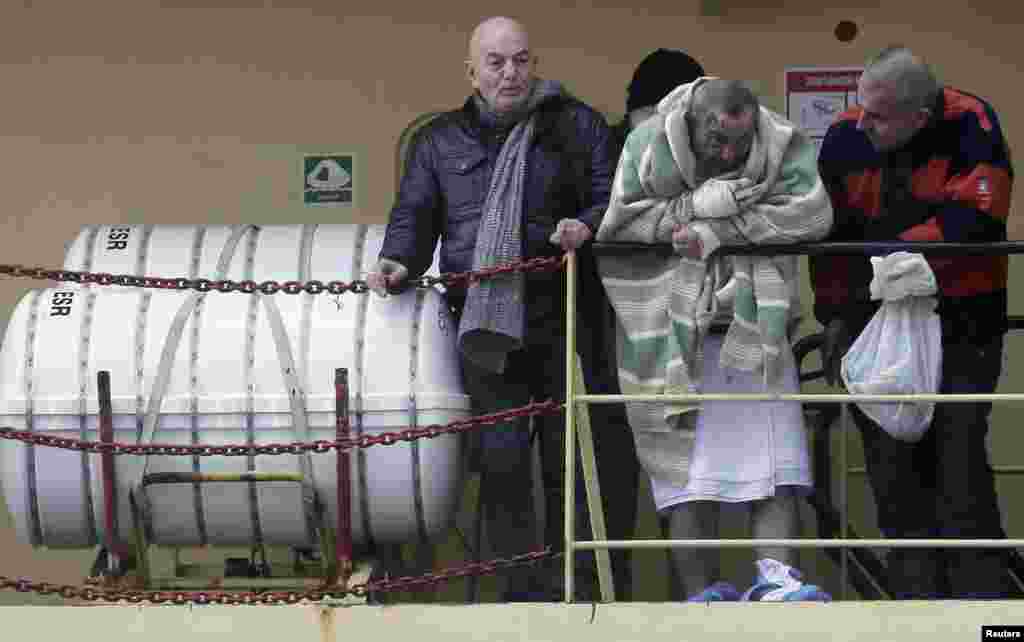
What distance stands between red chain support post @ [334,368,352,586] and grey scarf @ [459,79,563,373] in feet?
1.20

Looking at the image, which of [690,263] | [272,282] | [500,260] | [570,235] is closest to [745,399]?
[690,263]

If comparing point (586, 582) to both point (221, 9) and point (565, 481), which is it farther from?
point (221, 9)

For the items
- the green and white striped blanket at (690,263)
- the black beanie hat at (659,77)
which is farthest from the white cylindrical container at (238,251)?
the green and white striped blanket at (690,263)

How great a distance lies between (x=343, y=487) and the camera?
5.57 m

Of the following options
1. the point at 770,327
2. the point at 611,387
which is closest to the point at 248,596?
the point at 611,387

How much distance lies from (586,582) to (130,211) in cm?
260

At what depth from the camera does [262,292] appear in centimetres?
531

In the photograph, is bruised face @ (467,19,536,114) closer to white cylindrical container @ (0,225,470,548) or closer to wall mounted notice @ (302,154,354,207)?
white cylindrical container @ (0,225,470,548)

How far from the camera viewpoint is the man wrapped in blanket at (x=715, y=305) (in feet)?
16.9

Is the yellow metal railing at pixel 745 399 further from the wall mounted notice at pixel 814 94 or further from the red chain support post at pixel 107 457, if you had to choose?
the wall mounted notice at pixel 814 94

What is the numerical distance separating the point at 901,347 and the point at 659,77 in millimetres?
1137

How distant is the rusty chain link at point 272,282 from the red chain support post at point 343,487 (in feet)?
0.94

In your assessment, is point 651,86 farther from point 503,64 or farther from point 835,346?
point 835,346

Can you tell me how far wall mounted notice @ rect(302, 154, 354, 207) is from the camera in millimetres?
7160
